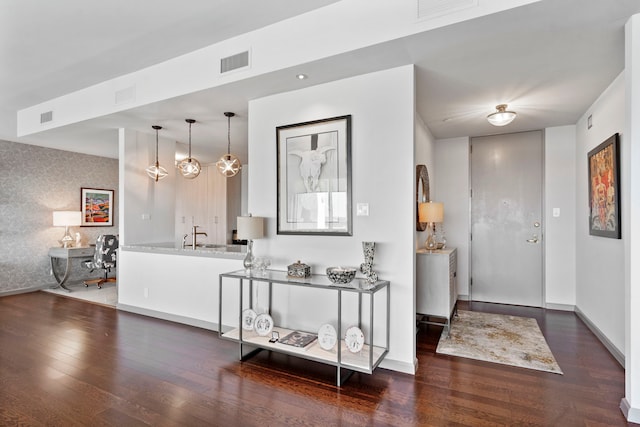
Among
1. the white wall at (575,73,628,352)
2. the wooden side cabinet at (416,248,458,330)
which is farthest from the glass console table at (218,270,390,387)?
the white wall at (575,73,628,352)

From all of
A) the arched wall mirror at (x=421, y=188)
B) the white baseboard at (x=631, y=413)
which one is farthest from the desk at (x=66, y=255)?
the white baseboard at (x=631, y=413)

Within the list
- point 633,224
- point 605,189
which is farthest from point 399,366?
point 605,189

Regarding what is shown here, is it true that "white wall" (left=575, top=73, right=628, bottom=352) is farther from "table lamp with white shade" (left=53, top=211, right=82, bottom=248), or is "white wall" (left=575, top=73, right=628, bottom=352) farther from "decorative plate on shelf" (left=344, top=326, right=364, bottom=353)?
"table lamp with white shade" (left=53, top=211, right=82, bottom=248)

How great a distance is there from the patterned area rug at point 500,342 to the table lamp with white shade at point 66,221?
6.35m

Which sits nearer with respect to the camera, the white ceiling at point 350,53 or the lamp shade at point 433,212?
the white ceiling at point 350,53

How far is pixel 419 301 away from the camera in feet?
12.4

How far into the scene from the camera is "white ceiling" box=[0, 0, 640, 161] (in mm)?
2289

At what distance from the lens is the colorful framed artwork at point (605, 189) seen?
3002 mm

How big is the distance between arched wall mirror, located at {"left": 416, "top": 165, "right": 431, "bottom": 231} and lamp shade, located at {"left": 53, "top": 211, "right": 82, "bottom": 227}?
591cm

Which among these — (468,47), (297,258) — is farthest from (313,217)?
(468,47)

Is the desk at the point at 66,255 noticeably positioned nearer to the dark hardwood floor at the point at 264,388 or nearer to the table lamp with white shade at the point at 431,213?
the dark hardwood floor at the point at 264,388

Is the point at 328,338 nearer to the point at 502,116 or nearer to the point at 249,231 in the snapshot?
the point at 249,231

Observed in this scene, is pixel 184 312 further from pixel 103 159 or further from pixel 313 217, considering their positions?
pixel 103 159

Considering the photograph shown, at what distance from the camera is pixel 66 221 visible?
6.12 m
